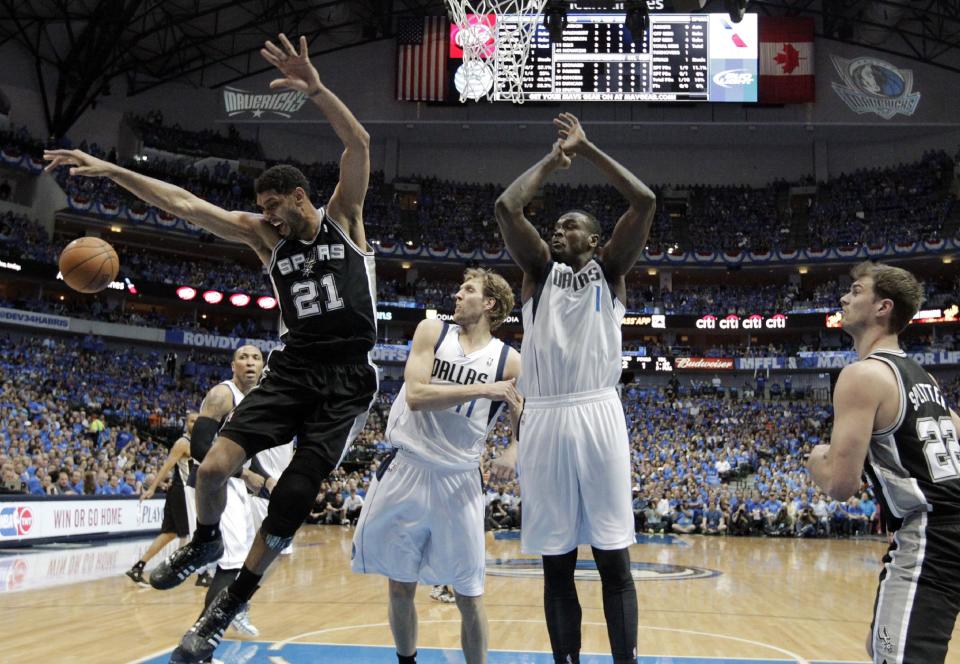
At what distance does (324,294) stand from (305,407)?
58cm

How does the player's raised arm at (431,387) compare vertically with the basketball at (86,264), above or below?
below

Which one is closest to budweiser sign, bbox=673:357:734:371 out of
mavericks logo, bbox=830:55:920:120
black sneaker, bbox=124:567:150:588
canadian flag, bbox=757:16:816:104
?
canadian flag, bbox=757:16:816:104

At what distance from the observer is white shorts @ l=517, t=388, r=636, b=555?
4289 millimetres

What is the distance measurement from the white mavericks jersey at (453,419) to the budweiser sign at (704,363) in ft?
110

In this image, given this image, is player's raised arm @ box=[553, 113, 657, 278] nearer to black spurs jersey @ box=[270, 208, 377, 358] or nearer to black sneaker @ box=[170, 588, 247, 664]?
black spurs jersey @ box=[270, 208, 377, 358]

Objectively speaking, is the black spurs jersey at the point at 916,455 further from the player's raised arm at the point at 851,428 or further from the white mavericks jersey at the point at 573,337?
the white mavericks jersey at the point at 573,337

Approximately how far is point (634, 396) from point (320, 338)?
1301 inches

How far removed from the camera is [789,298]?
38656mm

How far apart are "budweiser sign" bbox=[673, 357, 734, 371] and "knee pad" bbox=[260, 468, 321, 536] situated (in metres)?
34.7

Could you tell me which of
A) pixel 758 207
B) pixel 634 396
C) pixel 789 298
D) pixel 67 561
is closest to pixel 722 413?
pixel 634 396

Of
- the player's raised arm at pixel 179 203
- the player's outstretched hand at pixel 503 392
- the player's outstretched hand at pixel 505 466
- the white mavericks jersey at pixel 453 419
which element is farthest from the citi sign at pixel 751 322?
the player's raised arm at pixel 179 203

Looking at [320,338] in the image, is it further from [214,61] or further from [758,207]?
[758,207]

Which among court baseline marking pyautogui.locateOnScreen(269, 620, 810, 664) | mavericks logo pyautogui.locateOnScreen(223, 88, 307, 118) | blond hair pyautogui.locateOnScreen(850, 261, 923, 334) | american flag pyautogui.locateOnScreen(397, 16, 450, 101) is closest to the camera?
blond hair pyautogui.locateOnScreen(850, 261, 923, 334)

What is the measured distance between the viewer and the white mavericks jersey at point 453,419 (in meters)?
4.88
